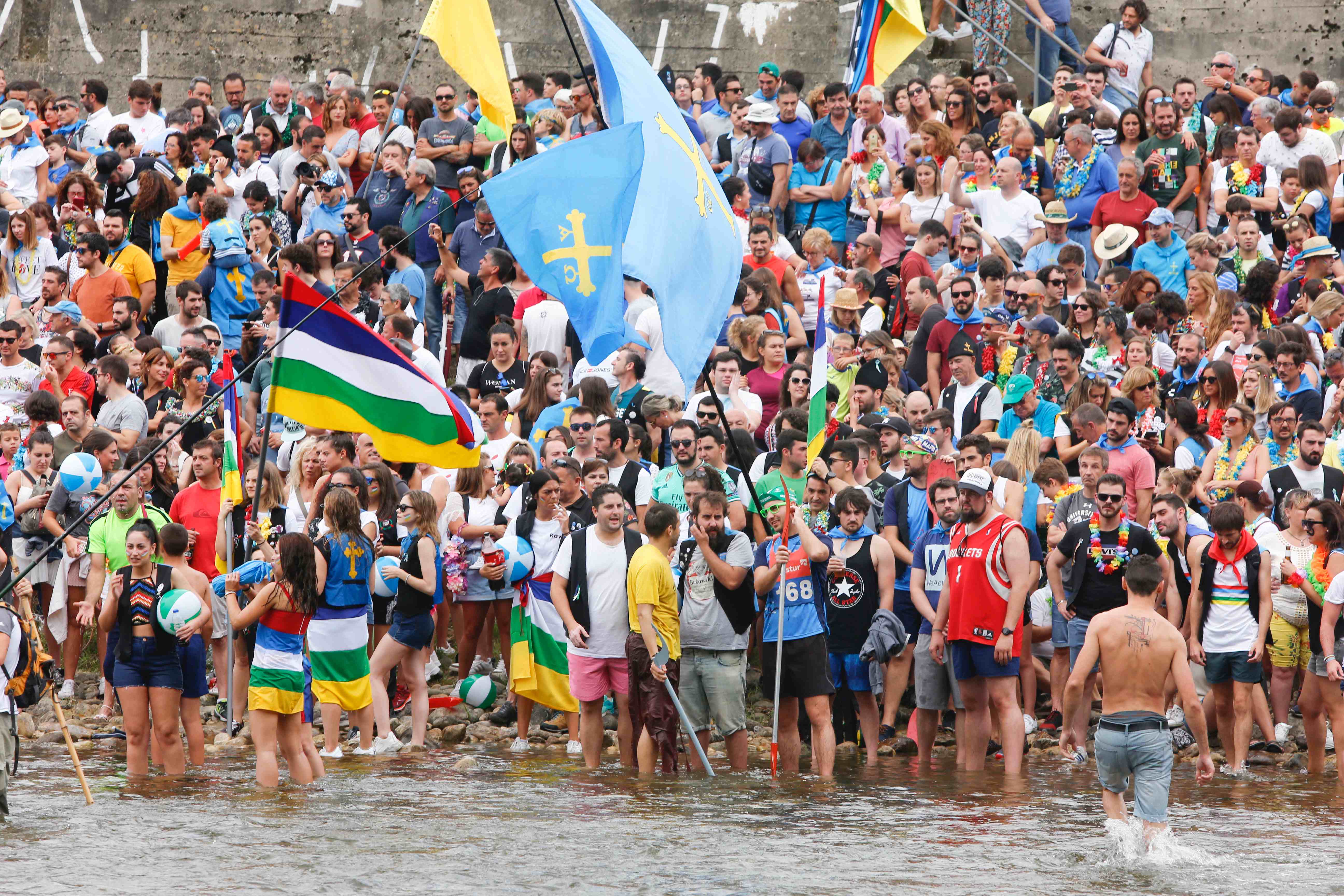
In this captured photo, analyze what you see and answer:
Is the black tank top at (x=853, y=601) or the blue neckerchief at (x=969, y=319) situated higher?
the blue neckerchief at (x=969, y=319)

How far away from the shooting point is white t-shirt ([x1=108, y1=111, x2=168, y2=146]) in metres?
20.7

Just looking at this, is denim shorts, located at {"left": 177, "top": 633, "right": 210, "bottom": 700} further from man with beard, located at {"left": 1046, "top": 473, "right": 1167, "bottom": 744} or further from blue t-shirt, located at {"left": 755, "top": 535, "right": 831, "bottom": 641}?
man with beard, located at {"left": 1046, "top": 473, "right": 1167, "bottom": 744}

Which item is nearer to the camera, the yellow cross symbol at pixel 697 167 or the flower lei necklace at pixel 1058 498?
the yellow cross symbol at pixel 697 167

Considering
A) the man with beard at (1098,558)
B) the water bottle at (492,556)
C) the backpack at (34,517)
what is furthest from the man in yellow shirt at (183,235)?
the man with beard at (1098,558)

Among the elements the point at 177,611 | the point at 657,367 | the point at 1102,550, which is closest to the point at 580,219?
the point at 177,611

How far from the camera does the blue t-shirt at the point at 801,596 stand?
10867mm

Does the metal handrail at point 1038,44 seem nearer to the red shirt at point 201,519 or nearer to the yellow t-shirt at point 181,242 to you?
the yellow t-shirt at point 181,242

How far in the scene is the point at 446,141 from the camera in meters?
18.8

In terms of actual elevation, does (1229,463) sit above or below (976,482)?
above

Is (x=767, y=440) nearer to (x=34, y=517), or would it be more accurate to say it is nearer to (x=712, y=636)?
(x=712, y=636)

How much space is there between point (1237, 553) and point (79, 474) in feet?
27.1

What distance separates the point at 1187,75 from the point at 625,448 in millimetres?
12045

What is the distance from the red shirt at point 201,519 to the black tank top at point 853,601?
14.7ft

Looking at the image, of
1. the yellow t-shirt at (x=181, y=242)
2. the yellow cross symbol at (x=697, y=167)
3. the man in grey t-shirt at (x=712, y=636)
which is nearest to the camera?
Result: the yellow cross symbol at (x=697, y=167)
